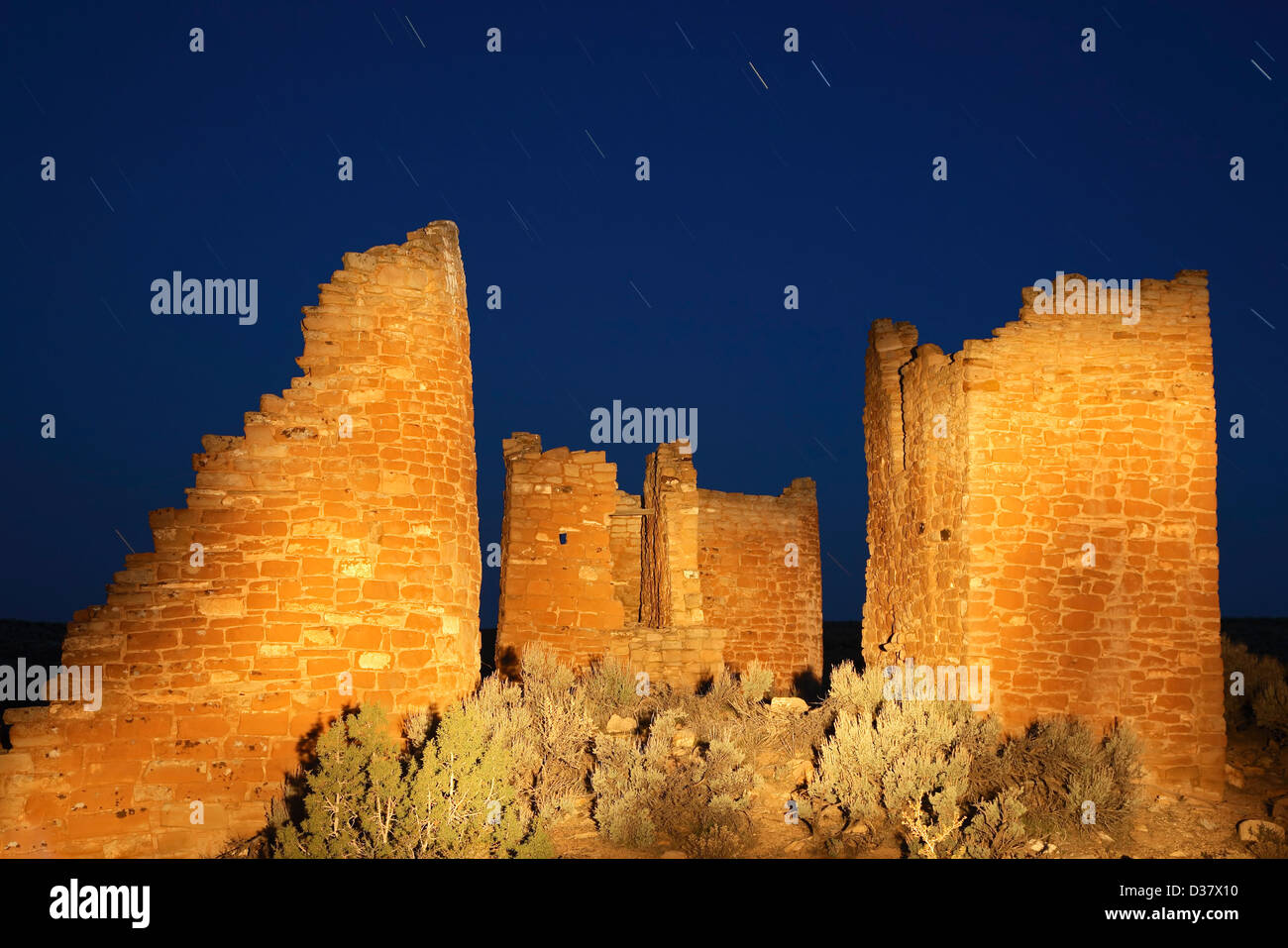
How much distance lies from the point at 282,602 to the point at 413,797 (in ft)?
8.28

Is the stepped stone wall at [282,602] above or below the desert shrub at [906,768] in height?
above

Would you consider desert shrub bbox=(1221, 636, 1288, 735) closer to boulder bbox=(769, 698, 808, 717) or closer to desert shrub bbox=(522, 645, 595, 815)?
boulder bbox=(769, 698, 808, 717)

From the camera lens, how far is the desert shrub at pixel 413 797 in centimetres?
809

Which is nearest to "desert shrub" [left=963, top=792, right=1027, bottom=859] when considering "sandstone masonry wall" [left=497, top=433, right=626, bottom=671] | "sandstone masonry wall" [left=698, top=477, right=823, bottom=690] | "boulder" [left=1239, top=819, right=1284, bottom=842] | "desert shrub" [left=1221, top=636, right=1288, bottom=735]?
"boulder" [left=1239, top=819, right=1284, bottom=842]

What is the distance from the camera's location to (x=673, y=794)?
375 inches

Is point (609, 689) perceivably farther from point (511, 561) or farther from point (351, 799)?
point (351, 799)

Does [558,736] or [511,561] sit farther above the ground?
[511,561]

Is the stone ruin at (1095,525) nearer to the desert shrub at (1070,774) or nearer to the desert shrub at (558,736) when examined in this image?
the desert shrub at (1070,774)

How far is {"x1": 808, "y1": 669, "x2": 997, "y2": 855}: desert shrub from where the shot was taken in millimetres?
9289

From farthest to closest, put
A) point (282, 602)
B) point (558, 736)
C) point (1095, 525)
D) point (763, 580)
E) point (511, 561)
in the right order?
1. point (763, 580)
2. point (511, 561)
3. point (1095, 525)
4. point (558, 736)
5. point (282, 602)

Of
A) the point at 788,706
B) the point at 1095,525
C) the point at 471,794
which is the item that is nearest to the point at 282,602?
the point at 471,794

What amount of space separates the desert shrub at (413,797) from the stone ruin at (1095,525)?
20.0ft

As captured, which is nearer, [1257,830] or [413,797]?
[413,797]

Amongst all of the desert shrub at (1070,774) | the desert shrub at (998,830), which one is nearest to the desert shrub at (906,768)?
the desert shrub at (998,830)
